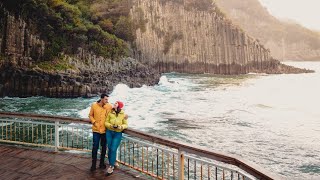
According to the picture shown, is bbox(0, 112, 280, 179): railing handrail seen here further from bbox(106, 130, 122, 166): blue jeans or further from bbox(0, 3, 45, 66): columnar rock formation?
bbox(0, 3, 45, 66): columnar rock formation

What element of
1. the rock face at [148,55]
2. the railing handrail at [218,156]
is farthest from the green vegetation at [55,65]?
the railing handrail at [218,156]

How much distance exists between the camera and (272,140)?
1064 inches

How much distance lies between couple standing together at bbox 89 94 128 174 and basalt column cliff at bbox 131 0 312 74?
10453 cm

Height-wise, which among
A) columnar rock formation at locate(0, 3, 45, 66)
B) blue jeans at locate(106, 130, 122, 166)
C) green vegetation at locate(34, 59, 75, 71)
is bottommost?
blue jeans at locate(106, 130, 122, 166)

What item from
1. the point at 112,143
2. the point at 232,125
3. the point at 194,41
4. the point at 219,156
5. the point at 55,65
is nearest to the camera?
the point at 219,156

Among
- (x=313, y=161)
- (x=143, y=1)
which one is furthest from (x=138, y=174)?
(x=143, y=1)

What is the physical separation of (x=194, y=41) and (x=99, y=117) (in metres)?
134

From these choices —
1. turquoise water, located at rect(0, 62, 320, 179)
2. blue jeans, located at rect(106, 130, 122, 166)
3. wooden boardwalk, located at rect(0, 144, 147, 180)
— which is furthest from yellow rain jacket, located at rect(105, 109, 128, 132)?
turquoise water, located at rect(0, 62, 320, 179)

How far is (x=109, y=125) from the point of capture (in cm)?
883

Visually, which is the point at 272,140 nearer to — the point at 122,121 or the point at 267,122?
the point at 267,122

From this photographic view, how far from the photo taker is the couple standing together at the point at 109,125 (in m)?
8.86

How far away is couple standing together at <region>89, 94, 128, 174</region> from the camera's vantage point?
8859 millimetres

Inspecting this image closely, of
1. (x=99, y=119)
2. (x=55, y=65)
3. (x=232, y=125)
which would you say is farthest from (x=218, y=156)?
(x=55, y=65)

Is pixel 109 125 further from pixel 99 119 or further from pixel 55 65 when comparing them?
pixel 55 65
